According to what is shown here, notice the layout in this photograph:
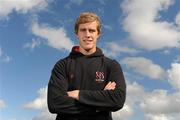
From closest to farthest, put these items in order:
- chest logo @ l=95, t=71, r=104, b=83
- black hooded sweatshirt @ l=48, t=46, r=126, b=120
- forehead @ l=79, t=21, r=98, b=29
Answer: black hooded sweatshirt @ l=48, t=46, r=126, b=120 < chest logo @ l=95, t=71, r=104, b=83 < forehead @ l=79, t=21, r=98, b=29

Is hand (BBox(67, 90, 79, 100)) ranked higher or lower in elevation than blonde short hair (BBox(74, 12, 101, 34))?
lower

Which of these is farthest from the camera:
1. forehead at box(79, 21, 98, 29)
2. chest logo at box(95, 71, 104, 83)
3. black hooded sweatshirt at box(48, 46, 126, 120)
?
forehead at box(79, 21, 98, 29)

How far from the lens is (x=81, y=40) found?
775 cm

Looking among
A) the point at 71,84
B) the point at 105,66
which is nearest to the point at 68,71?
the point at 71,84

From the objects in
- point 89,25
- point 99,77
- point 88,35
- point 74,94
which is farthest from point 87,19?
point 74,94

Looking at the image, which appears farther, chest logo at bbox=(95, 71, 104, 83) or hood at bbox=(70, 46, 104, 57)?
hood at bbox=(70, 46, 104, 57)

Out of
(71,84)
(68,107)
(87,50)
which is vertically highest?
(87,50)

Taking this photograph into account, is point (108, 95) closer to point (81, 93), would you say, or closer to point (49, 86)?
point (81, 93)

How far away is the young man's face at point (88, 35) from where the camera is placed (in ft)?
25.2

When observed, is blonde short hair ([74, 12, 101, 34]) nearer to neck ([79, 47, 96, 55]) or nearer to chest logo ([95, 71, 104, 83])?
neck ([79, 47, 96, 55])

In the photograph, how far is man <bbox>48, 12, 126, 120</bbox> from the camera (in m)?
7.42

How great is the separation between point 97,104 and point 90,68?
82 centimetres

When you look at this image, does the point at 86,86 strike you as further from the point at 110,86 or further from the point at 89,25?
the point at 89,25

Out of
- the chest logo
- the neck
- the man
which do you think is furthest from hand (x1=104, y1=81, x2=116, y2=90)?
the neck
